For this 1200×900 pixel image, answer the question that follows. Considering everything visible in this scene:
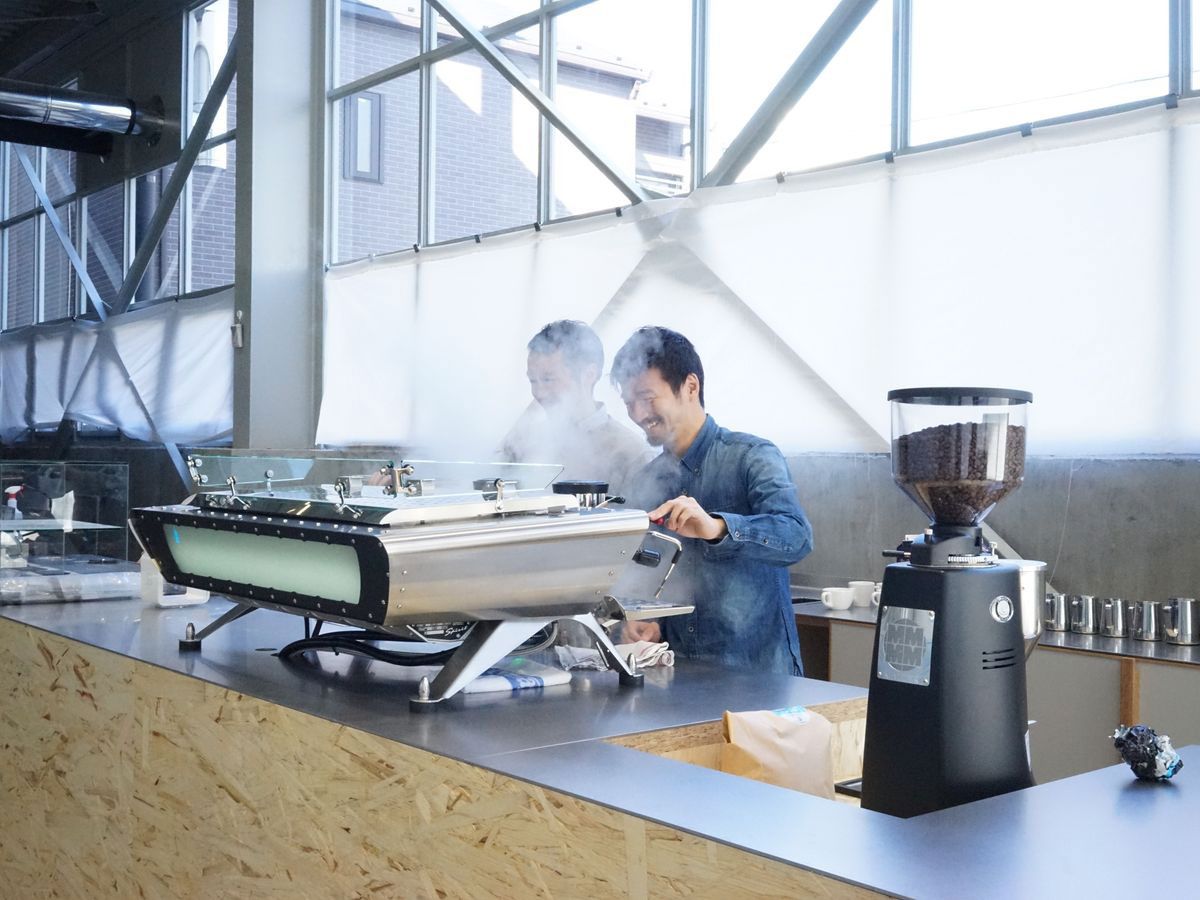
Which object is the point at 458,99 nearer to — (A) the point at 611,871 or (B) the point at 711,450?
(B) the point at 711,450

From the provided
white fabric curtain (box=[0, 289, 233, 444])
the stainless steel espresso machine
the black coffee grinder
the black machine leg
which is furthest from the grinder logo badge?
white fabric curtain (box=[0, 289, 233, 444])

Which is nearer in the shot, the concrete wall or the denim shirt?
the denim shirt

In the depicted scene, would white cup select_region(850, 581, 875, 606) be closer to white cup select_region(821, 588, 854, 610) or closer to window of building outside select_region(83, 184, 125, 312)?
white cup select_region(821, 588, 854, 610)

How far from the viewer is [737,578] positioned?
8.57 feet

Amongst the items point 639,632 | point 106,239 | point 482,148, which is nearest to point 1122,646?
point 639,632

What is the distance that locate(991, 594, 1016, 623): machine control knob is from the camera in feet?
4.37

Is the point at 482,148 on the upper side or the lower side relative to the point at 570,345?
upper

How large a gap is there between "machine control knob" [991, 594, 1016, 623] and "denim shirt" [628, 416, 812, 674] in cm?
113

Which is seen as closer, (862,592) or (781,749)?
(781,749)

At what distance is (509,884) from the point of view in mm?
1408

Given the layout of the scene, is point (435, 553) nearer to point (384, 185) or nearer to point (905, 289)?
point (905, 289)

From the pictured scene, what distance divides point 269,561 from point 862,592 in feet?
8.10

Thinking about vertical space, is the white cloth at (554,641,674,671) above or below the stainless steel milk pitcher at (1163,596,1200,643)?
above

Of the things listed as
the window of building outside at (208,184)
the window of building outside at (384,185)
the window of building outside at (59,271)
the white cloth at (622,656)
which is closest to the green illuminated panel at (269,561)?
the white cloth at (622,656)
